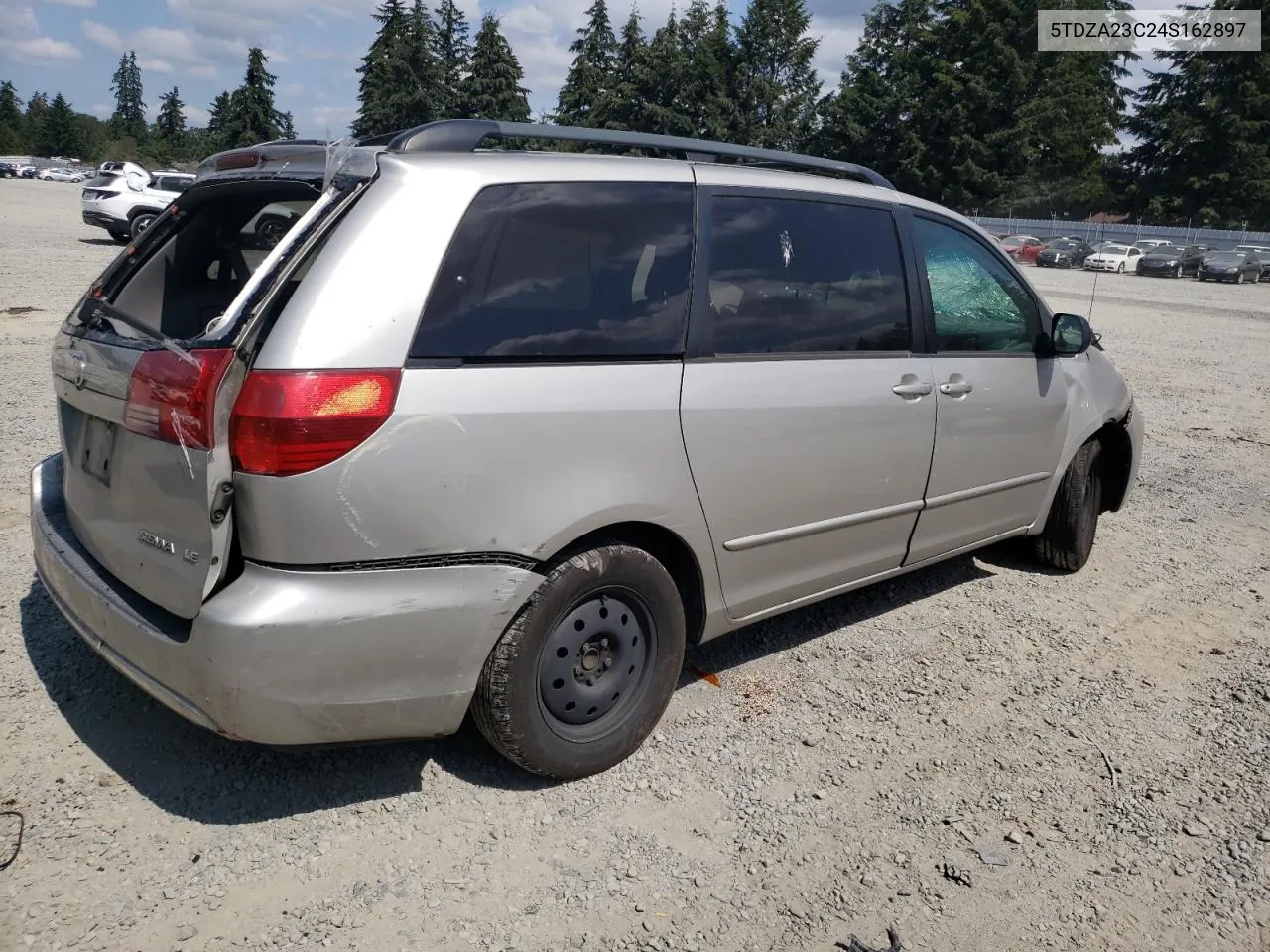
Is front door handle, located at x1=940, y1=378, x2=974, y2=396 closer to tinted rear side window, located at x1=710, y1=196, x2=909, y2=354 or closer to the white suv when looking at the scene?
tinted rear side window, located at x1=710, y1=196, x2=909, y2=354

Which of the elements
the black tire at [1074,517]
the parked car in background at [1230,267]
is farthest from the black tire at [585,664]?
the parked car in background at [1230,267]

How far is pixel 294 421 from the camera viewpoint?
2.49 meters

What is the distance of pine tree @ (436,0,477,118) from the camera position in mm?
68250

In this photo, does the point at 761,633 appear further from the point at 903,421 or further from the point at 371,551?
the point at 371,551

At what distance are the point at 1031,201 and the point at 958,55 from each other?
1058cm

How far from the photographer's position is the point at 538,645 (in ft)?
9.62

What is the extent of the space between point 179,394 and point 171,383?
0.06 meters

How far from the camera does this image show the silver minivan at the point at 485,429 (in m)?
2.55

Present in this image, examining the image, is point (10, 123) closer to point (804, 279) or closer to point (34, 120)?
point (34, 120)

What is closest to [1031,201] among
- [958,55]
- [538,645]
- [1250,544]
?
[958,55]

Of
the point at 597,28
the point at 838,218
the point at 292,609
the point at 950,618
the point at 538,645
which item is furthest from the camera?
the point at 597,28

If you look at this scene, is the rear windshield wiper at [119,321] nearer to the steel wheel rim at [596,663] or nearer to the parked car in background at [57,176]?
the steel wheel rim at [596,663]

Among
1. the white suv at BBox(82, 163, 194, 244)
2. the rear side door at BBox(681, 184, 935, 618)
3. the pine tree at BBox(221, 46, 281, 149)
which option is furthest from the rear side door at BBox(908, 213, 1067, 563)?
the pine tree at BBox(221, 46, 281, 149)

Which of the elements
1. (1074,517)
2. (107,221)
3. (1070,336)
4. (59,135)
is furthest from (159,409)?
(59,135)
